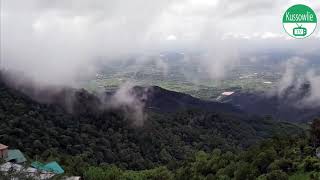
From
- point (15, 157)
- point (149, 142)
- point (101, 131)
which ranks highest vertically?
point (15, 157)

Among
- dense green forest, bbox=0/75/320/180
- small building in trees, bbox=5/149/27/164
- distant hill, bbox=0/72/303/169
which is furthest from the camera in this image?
distant hill, bbox=0/72/303/169

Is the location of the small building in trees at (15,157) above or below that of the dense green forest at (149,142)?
above

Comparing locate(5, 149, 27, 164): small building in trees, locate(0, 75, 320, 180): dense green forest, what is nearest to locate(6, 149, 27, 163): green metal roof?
locate(5, 149, 27, 164): small building in trees

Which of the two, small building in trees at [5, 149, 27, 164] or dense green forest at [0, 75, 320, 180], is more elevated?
small building in trees at [5, 149, 27, 164]

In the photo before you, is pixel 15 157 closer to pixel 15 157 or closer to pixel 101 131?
pixel 15 157

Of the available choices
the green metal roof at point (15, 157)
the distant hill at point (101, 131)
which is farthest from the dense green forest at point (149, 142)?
the green metal roof at point (15, 157)

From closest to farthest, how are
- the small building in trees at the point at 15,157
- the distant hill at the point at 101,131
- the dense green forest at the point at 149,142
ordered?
the dense green forest at the point at 149,142 → the small building in trees at the point at 15,157 → the distant hill at the point at 101,131

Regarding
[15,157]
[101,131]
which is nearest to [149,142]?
[101,131]

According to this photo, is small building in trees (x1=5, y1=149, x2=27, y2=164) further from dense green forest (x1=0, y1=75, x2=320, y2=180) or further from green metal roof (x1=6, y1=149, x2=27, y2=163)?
dense green forest (x1=0, y1=75, x2=320, y2=180)

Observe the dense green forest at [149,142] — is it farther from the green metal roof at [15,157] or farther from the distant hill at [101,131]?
the green metal roof at [15,157]
